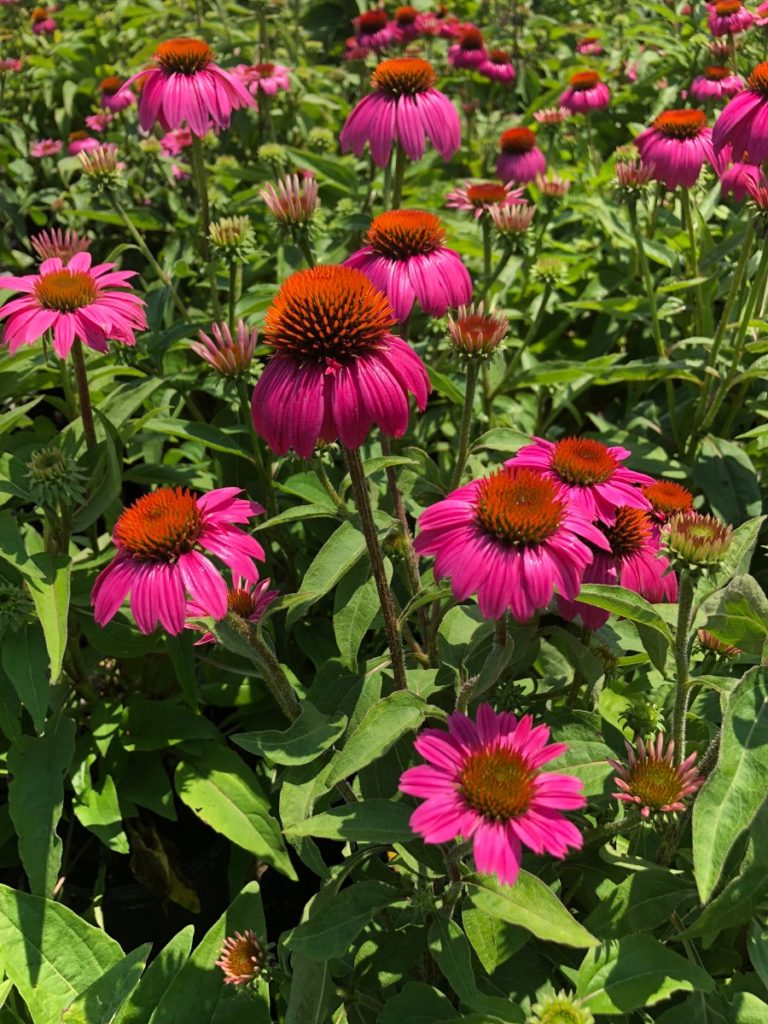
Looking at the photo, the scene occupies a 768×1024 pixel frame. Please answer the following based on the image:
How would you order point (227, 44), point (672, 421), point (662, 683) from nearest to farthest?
1. point (662, 683)
2. point (672, 421)
3. point (227, 44)

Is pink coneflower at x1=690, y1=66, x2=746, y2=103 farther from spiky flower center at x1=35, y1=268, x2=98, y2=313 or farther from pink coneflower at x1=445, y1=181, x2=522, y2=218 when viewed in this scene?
spiky flower center at x1=35, y1=268, x2=98, y2=313

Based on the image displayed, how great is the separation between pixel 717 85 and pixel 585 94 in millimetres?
452

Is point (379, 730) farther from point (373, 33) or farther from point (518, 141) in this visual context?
point (373, 33)

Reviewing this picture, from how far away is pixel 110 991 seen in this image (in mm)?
1321

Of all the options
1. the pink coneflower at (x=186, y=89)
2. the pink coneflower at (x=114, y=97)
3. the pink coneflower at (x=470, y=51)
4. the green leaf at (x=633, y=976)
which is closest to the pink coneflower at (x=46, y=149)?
the pink coneflower at (x=114, y=97)

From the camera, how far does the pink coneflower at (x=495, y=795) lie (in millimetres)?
908

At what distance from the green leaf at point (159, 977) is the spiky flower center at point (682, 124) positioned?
2008mm

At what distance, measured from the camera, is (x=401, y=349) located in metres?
1.17

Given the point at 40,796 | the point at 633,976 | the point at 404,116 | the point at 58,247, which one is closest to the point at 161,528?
the point at 40,796

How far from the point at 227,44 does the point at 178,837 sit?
3248 millimetres

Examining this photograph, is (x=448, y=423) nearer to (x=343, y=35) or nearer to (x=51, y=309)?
(x=51, y=309)

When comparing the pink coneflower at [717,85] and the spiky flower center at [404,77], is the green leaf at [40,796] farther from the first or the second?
the pink coneflower at [717,85]

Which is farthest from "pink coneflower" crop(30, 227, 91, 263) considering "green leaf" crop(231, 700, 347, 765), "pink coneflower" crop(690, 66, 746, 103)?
"pink coneflower" crop(690, 66, 746, 103)

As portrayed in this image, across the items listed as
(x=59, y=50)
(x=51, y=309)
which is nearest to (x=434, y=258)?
(x=51, y=309)
